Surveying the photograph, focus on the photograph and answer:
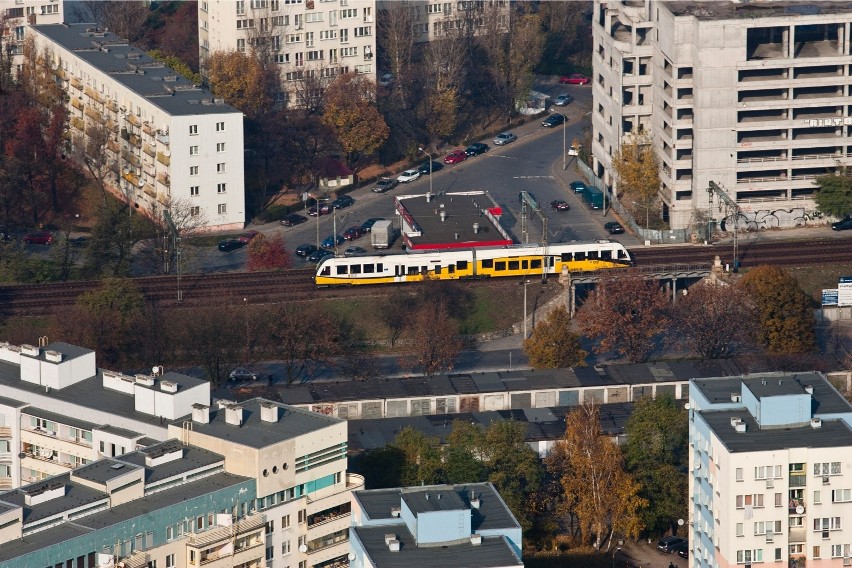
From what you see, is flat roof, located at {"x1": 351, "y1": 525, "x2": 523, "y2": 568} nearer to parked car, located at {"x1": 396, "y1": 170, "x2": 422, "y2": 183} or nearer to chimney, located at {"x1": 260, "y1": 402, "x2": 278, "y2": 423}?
chimney, located at {"x1": 260, "y1": 402, "x2": 278, "y2": 423}

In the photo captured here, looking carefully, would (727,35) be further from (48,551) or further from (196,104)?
(48,551)

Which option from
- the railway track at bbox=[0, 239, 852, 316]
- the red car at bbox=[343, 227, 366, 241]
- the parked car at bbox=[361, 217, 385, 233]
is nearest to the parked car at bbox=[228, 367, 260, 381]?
the railway track at bbox=[0, 239, 852, 316]

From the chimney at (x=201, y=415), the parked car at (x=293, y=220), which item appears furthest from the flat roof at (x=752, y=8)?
the chimney at (x=201, y=415)

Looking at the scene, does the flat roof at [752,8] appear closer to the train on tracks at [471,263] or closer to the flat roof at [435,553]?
the train on tracks at [471,263]

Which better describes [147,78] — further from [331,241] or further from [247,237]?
[331,241]

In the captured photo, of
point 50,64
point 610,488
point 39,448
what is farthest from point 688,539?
point 50,64

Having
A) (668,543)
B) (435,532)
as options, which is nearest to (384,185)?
(668,543)

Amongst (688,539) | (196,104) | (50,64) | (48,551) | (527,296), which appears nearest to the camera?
(48,551)
